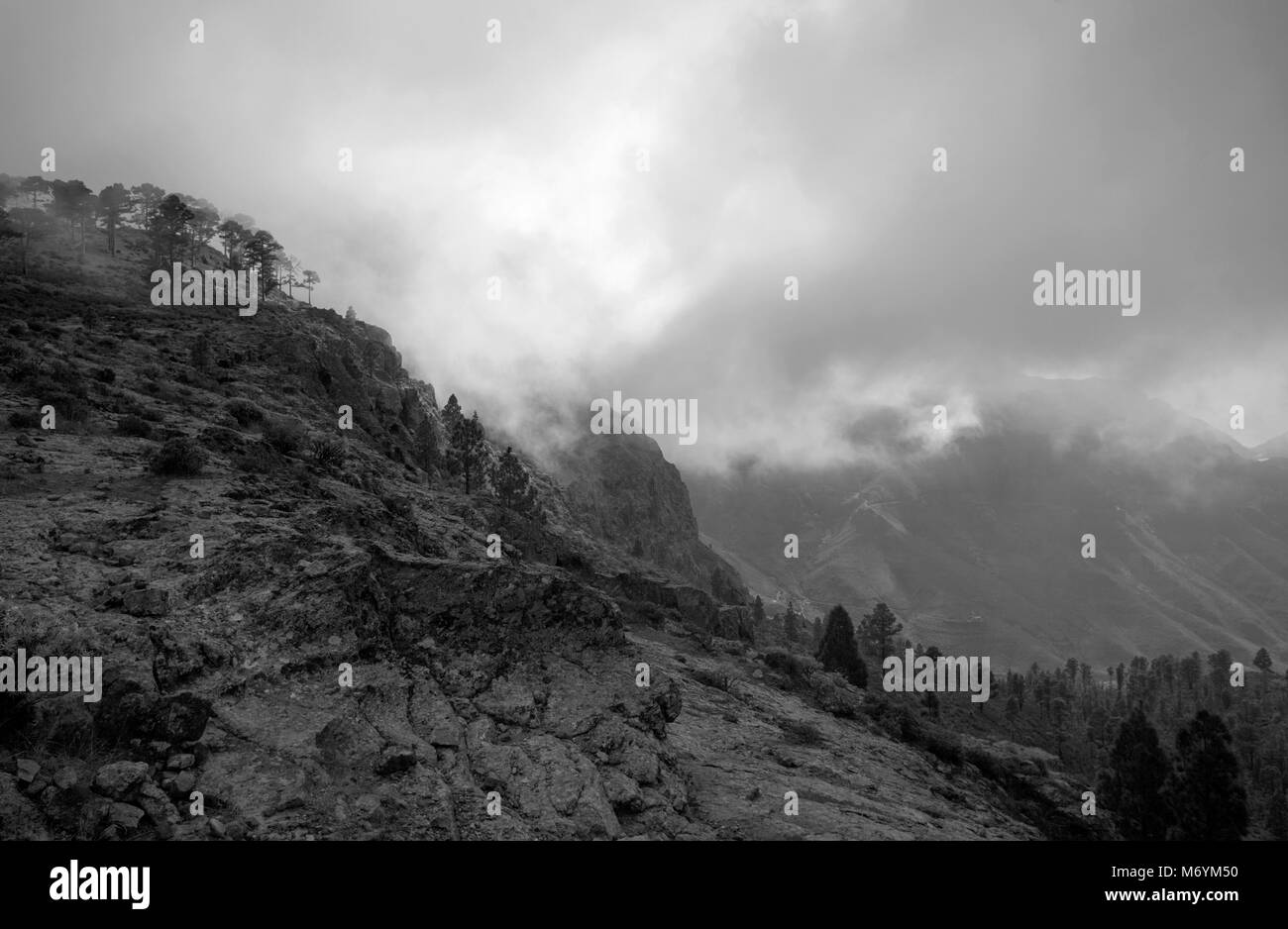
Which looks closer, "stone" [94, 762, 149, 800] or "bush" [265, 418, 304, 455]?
"stone" [94, 762, 149, 800]

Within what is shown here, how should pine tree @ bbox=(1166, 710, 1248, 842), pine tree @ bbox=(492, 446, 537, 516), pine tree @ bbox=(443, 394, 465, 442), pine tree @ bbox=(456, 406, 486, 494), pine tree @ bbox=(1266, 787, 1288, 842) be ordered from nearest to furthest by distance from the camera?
pine tree @ bbox=(1166, 710, 1248, 842) → pine tree @ bbox=(456, 406, 486, 494) → pine tree @ bbox=(492, 446, 537, 516) → pine tree @ bbox=(443, 394, 465, 442) → pine tree @ bbox=(1266, 787, 1288, 842)

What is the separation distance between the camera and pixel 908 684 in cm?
11719

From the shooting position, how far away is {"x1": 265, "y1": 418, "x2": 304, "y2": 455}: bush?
37750mm

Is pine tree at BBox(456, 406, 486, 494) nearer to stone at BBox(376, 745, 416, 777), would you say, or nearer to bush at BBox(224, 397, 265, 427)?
bush at BBox(224, 397, 265, 427)

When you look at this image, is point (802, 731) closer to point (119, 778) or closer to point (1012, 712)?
point (119, 778)

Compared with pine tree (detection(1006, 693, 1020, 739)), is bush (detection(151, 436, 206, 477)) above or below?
above

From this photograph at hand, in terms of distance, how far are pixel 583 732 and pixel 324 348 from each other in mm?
55693

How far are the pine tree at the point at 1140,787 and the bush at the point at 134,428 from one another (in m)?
81.3

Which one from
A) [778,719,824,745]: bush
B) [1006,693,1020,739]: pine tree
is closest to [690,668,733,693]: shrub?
[778,719,824,745]: bush

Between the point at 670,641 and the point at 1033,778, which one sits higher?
the point at 670,641

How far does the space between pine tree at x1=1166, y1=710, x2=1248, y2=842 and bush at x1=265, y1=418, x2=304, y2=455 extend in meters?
80.6

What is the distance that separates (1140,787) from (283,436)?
84791mm
